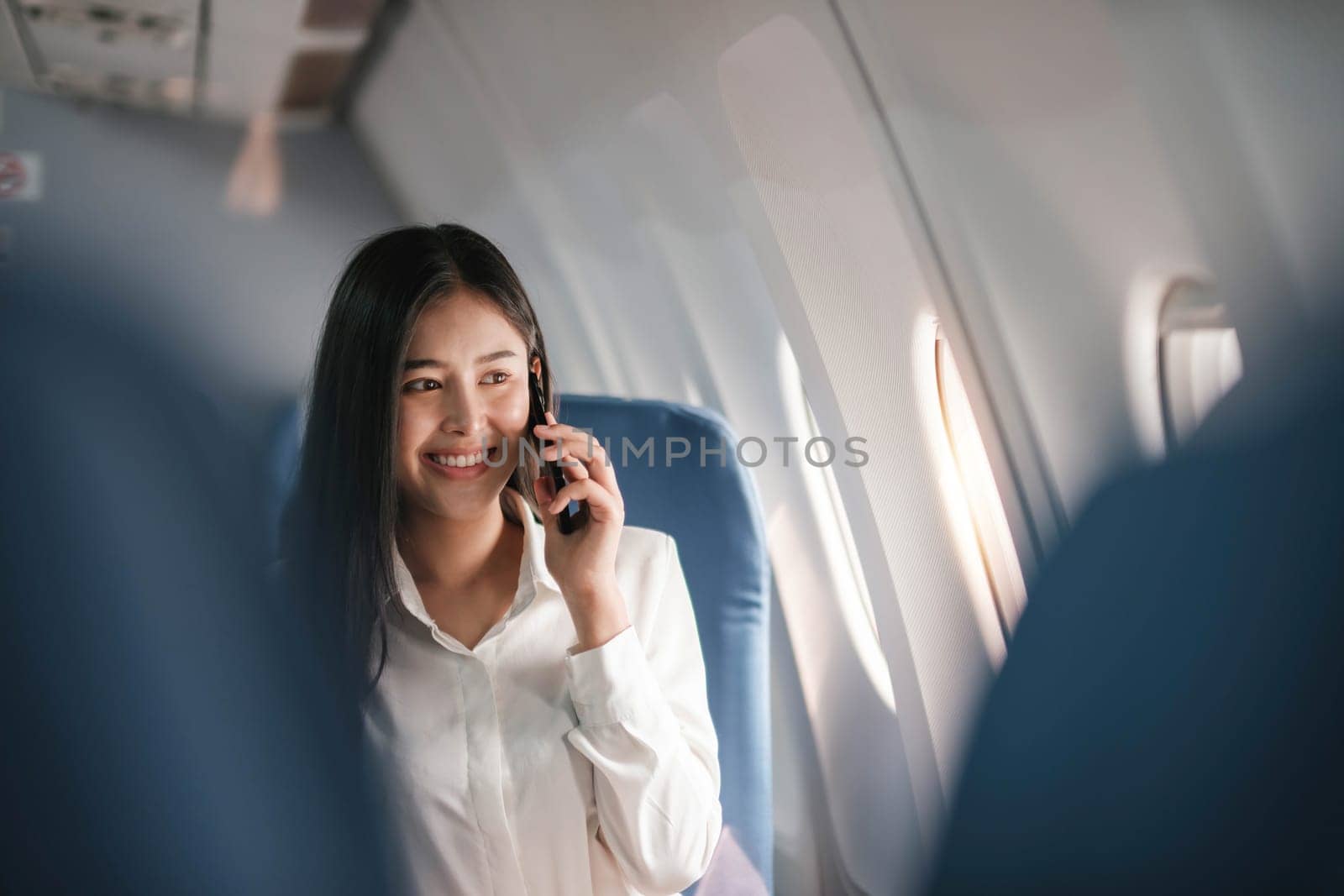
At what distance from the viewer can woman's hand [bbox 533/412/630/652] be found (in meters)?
0.92

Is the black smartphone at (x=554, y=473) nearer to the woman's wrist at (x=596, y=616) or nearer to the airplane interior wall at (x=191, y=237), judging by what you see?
the woman's wrist at (x=596, y=616)

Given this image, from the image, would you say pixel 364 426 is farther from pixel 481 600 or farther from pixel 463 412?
pixel 481 600

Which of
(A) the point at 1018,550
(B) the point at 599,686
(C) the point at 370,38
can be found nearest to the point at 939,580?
(A) the point at 1018,550

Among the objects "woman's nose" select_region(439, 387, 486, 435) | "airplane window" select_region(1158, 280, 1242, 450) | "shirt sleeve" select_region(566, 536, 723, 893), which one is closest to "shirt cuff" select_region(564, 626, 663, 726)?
"shirt sleeve" select_region(566, 536, 723, 893)

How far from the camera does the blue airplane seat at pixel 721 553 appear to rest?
995mm

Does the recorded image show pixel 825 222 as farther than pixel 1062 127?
Yes

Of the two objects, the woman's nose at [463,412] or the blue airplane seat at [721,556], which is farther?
the blue airplane seat at [721,556]

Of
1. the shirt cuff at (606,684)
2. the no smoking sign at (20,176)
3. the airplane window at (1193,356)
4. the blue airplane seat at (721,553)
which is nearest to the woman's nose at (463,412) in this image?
the blue airplane seat at (721,553)

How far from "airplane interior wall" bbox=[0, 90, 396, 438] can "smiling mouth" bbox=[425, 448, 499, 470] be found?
127mm

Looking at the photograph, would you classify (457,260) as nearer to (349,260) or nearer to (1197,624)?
(349,260)

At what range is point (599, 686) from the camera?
2.96 ft

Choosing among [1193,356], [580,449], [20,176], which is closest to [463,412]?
[580,449]

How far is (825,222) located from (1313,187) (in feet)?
1.22

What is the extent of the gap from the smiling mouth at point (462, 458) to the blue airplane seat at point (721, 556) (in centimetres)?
9
